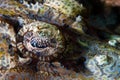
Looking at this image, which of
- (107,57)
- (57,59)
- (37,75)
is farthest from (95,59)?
(37,75)

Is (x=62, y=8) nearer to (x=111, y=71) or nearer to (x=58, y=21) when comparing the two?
(x=58, y=21)

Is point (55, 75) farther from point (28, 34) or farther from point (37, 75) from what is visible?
point (28, 34)

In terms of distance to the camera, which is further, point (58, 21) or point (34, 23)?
point (58, 21)

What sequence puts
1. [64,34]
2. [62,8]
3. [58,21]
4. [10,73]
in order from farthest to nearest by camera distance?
[62,8] → [58,21] → [64,34] → [10,73]

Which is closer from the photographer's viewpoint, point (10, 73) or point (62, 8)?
point (10, 73)

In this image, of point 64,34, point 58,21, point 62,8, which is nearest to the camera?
point 64,34

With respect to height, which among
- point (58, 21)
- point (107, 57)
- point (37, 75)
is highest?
point (58, 21)

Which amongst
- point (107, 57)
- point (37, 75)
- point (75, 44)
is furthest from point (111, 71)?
point (37, 75)

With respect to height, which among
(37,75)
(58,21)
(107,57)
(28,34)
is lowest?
(37,75)

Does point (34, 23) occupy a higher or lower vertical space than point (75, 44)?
higher
